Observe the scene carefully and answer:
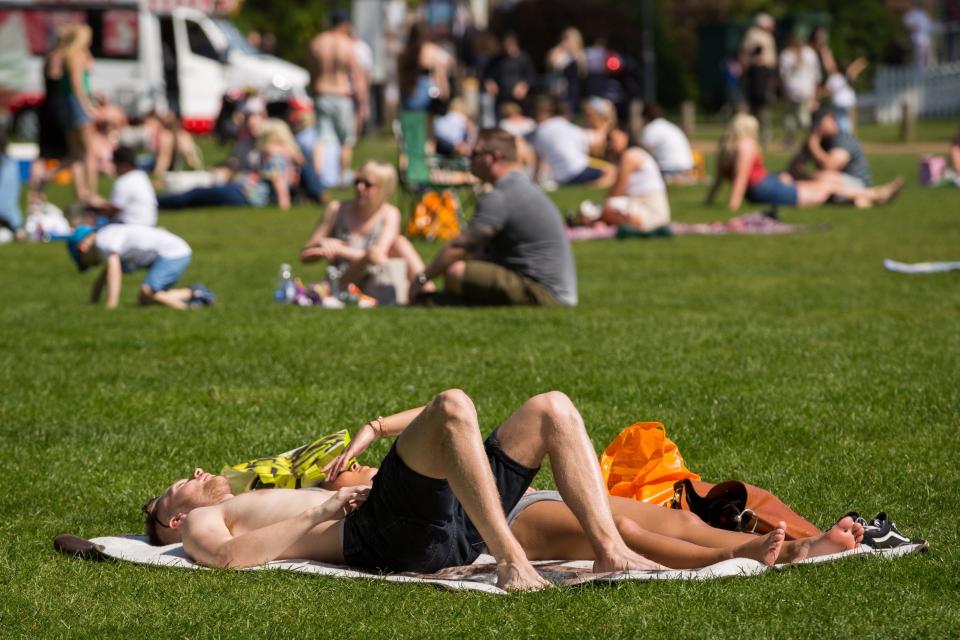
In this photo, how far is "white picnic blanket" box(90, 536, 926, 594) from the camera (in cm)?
477

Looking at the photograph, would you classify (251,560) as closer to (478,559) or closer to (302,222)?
(478,559)

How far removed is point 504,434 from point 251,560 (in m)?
0.94

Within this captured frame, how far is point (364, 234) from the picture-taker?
11.0 m

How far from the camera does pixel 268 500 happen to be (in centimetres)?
527

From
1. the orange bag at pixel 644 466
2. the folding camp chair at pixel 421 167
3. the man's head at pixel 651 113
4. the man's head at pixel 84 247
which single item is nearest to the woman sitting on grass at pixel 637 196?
the folding camp chair at pixel 421 167

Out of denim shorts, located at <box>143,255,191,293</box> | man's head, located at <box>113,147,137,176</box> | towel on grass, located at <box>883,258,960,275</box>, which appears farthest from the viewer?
towel on grass, located at <box>883,258,960,275</box>

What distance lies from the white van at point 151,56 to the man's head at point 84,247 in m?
20.4

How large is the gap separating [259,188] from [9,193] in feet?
14.1

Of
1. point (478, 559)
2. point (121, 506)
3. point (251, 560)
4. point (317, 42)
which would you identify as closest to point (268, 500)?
point (251, 560)

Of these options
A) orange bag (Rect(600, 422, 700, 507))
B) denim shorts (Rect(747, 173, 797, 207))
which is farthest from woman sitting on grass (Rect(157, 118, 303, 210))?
orange bag (Rect(600, 422, 700, 507))

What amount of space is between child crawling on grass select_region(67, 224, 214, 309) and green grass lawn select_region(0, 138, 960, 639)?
27cm

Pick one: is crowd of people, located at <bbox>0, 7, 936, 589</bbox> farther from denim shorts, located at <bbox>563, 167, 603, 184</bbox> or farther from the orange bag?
the orange bag

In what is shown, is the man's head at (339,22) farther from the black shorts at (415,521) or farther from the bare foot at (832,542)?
the bare foot at (832,542)

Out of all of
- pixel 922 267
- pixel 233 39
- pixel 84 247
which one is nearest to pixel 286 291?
pixel 84 247
